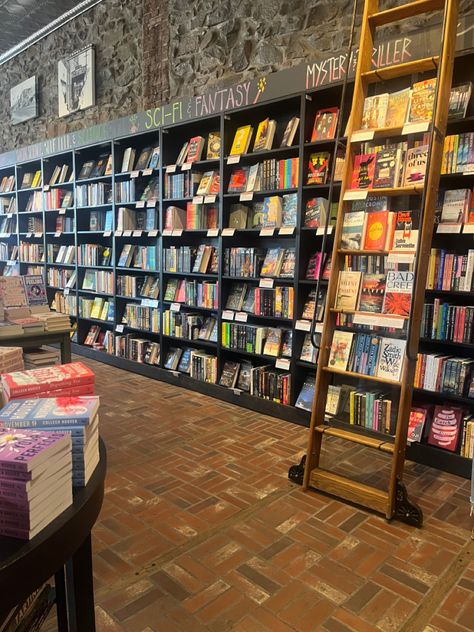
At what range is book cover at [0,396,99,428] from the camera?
122 centimetres

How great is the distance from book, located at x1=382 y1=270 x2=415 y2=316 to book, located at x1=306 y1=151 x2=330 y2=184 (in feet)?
4.59

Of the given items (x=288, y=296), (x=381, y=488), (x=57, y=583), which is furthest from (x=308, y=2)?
(x=57, y=583)

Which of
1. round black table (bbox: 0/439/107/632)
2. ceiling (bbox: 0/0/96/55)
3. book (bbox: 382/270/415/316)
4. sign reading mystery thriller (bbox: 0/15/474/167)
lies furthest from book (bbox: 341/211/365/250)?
ceiling (bbox: 0/0/96/55)

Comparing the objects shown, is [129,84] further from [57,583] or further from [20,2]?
[57,583]

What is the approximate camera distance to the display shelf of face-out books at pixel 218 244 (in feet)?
12.3

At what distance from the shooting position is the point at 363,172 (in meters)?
2.71

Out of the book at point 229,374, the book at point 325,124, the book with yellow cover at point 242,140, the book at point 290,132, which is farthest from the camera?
the book at point 229,374

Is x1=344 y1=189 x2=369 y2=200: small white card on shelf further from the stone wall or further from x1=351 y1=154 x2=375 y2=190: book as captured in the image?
the stone wall

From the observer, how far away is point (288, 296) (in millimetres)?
3996

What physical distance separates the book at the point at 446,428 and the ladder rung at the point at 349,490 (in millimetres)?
723

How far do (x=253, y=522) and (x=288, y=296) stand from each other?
201 cm

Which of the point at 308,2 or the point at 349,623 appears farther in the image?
the point at 308,2

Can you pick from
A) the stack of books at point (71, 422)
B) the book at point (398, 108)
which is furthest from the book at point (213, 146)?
the stack of books at point (71, 422)

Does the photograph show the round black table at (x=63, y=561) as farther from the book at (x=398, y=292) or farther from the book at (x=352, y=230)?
the book at (x=352, y=230)
